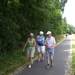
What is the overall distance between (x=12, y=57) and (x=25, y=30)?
136 inches

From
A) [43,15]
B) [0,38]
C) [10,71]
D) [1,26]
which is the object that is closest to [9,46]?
[0,38]

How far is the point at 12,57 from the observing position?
8.07 meters

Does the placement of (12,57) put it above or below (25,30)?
below

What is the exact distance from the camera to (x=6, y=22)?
6.39 metres

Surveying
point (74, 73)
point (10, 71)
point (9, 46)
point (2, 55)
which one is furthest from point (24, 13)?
point (74, 73)

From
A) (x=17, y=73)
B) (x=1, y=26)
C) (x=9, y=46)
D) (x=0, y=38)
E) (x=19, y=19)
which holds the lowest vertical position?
(x=17, y=73)

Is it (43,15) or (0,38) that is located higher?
(43,15)

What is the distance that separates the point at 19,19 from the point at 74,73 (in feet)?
16.8

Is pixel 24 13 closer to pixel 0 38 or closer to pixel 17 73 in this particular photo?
pixel 0 38

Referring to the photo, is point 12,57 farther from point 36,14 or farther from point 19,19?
point 36,14

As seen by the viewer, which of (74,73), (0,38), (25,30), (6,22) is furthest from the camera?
(25,30)

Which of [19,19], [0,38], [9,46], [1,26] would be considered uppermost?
[19,19]

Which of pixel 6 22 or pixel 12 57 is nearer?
pixel 6 22

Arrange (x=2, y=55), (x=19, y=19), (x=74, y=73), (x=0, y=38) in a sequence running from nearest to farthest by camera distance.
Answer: (x=74, y=73)
(x=0, y=38)
(x=2, y=55)
(x=19, y=19)
